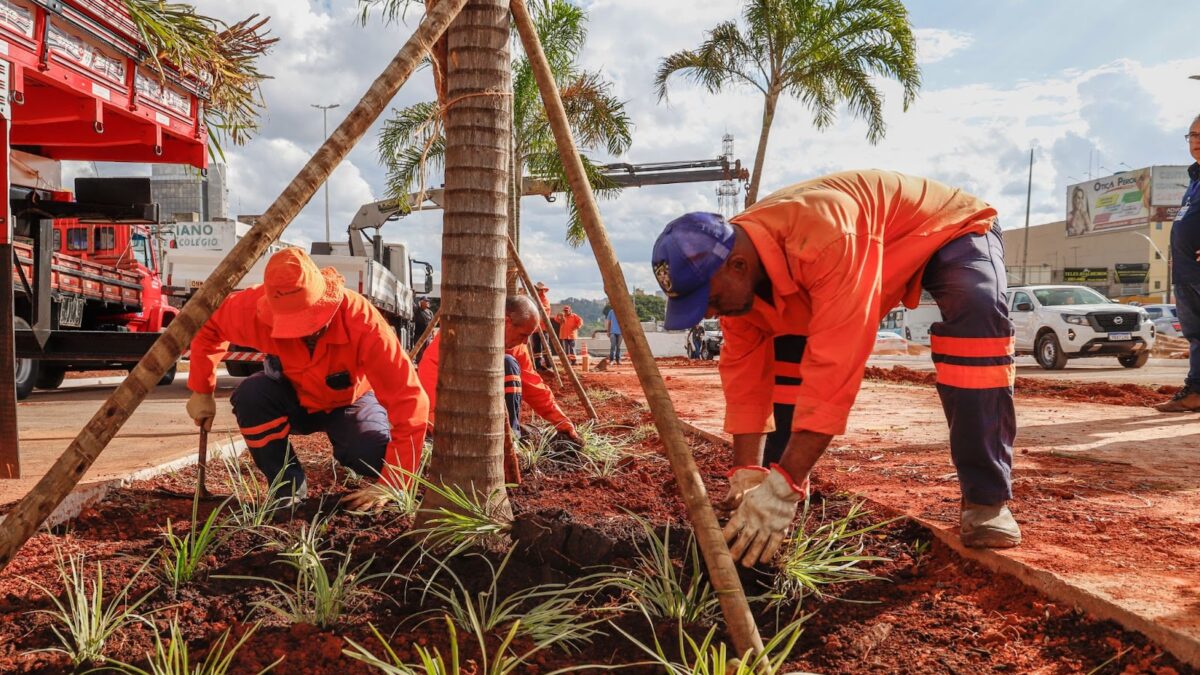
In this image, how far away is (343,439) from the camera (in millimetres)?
3938

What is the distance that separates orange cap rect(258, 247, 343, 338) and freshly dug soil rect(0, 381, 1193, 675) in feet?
2.51

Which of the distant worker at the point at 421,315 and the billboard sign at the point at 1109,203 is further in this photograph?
the billboard sign at the point at 1109,203

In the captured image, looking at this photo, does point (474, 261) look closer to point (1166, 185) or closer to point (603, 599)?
point (603, 599)

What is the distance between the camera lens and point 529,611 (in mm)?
2154

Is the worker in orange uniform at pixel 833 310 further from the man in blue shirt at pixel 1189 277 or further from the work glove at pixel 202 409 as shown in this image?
the man in blue shirt at pixel 1189 277

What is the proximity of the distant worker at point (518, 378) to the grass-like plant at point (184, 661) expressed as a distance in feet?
8.85

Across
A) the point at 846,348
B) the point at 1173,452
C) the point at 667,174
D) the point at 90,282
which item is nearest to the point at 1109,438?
the point at 1173,452

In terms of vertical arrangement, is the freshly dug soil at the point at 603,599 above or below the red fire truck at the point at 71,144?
below

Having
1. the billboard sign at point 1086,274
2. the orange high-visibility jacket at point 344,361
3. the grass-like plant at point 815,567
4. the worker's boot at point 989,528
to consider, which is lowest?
the grass-like plant at point 815,567

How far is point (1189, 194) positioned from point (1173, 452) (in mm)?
2871

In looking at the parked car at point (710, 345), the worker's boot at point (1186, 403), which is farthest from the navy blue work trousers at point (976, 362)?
the parked car at point (710, 345)

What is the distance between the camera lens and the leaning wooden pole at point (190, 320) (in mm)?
1803

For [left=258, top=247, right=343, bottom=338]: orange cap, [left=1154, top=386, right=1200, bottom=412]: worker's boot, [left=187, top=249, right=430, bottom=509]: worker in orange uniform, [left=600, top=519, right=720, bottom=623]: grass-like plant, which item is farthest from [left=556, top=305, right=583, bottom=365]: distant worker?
[left=600, top=519, right=720, bottom=623]: grass-like plant

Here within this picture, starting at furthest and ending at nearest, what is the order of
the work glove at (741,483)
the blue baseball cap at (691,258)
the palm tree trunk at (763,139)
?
the palm tree trunk at (763,139), the work glove at (741,483), the blue baseball cap at (691,258)
